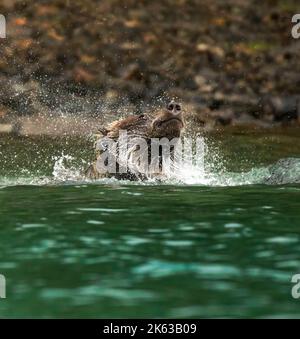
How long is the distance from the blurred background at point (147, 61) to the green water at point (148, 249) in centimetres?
1144

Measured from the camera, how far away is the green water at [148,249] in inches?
246

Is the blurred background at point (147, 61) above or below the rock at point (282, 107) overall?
above

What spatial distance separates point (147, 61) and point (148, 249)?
1822 cm

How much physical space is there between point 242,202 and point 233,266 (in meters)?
3.58

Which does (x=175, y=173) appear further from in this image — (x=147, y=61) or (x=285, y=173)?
(x=147, y=61)

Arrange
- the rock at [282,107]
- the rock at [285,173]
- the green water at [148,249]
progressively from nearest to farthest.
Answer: the green water at [148,249], the rock at [285,173], the rock at [282,107]

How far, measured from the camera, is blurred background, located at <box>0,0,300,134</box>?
950 inches

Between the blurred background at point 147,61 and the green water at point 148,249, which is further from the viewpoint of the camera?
the blurred background at point 147,61

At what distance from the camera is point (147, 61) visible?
25.8 meters

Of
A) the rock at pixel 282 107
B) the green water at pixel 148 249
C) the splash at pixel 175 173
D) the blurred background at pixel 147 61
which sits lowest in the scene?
the green water at pixel 148 249

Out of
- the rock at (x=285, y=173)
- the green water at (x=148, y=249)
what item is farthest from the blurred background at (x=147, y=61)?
the green water at (x=148, y=249)

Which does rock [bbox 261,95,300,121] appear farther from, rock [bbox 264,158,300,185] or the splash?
rock [bbox 264,158,300,185]

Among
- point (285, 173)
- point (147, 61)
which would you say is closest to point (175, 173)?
point (285, 173)

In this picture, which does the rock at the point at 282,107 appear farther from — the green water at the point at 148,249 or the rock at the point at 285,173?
the green water at the point at 148,249
